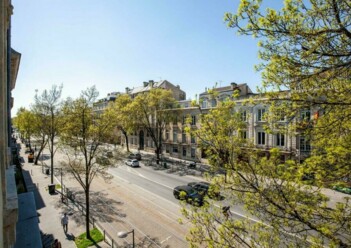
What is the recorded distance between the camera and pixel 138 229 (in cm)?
1476

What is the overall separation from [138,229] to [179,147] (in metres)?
26.8

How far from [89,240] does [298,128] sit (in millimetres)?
13495

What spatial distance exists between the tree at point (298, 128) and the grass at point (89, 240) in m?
10.2

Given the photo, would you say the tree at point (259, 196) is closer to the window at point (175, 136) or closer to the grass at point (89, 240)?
the grass at point (89, 240)

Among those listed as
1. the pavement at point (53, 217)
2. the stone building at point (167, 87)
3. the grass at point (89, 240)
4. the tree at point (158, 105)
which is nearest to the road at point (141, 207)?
the grass at point (89, 240)

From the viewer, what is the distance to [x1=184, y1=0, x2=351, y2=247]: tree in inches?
203

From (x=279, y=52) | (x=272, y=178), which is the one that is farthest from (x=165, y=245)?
(x=279, y=52)

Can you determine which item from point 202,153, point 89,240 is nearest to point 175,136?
point 202,153

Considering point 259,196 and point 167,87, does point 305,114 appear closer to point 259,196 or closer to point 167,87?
point 259,196

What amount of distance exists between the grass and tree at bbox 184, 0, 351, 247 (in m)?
10.2

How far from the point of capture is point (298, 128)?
618 centimetres

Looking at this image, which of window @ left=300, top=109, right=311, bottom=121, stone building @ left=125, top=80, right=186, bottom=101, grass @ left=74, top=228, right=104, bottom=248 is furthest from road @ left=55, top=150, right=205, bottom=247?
stone building @ left=125, top=80, right=186, bottom=101

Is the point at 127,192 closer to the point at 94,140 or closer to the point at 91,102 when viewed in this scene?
the point at 94,140

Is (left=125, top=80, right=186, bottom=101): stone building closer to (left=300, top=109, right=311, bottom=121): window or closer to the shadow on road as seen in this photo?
the shadow on road
